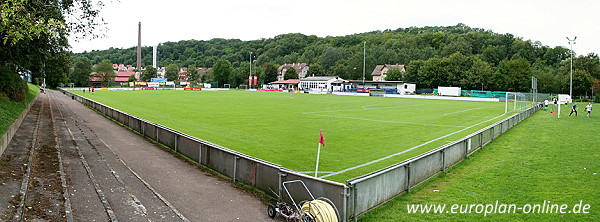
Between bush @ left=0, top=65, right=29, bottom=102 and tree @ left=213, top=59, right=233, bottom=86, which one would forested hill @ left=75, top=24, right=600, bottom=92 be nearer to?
tree @ left=213, top=59, right=233, bottom=86

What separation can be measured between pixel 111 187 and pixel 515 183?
11.6 meters

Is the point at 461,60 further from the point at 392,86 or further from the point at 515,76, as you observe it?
the point at 392,86

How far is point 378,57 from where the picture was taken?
161 m

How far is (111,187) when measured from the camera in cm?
1138

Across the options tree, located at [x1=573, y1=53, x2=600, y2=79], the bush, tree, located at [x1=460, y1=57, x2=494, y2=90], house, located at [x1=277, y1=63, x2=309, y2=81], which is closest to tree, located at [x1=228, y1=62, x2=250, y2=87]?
house, located at [x1=277, y1=63, x2=309, y2=81]

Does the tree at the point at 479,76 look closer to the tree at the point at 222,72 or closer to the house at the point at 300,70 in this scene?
the tree at the point at 222,72

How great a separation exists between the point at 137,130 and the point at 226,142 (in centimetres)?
619

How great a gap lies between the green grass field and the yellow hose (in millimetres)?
1156

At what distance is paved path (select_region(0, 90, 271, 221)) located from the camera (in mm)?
9289

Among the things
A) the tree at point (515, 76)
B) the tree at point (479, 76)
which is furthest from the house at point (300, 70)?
the tree at point (515, 76)

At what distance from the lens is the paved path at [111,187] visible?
9.29 meters

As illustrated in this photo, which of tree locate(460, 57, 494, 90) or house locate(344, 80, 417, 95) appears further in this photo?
house locate(344, 80, 417, 95)

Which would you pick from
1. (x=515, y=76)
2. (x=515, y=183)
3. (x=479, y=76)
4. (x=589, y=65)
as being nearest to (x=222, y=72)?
(x=479, y=76)

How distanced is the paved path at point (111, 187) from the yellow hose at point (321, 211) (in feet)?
4.97
